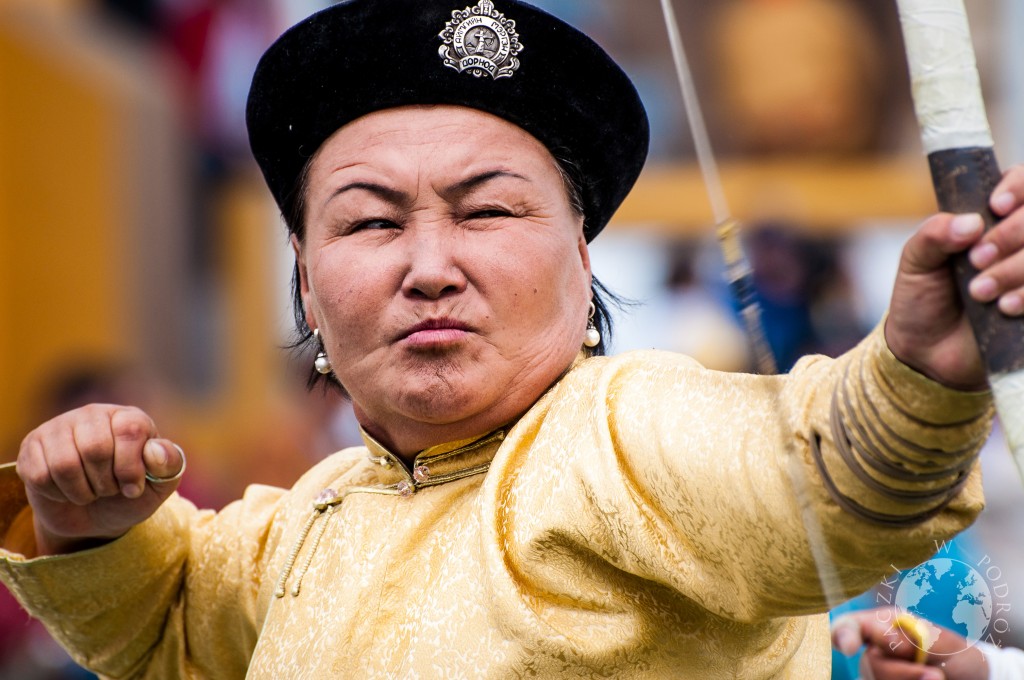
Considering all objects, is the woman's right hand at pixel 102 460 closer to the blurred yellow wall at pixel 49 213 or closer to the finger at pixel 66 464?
the finger at pixel 66 464

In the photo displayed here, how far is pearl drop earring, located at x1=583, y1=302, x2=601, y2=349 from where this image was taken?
6.73ft

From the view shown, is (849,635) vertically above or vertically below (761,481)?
below

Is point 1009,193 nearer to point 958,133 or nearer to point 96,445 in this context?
point 958,133

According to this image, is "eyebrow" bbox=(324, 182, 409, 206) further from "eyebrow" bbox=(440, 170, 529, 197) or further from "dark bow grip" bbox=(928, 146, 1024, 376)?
"dark bow grip" bbox=(928, 146, 1024, 376)

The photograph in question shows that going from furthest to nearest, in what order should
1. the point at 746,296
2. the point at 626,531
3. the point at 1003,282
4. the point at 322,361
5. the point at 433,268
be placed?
1. the point at 322,361
2. the point at 433,268
3. the point at 626,531
4. the point at 746,296
5. the point at 1003,282

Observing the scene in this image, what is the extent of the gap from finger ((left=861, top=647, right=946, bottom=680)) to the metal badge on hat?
40.8 inches

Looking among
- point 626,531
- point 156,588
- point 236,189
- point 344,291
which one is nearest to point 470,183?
point 344,291

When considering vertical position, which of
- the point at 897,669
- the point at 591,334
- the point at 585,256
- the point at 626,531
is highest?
→ the point at 585,256

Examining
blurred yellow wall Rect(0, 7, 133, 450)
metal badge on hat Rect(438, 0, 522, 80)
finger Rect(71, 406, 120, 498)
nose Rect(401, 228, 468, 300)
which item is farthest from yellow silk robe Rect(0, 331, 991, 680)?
blurred yellow wall Rect(0, 7, 133, 450)

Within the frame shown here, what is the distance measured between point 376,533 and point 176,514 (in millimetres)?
691

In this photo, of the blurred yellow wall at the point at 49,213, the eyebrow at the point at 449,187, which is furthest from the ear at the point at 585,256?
the blurred yellow wall at the point at 49,213

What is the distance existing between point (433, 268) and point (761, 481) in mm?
607

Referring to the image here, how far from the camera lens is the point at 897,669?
1833 mm

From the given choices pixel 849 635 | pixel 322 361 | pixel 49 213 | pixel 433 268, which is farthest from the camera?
pixel 49 213
